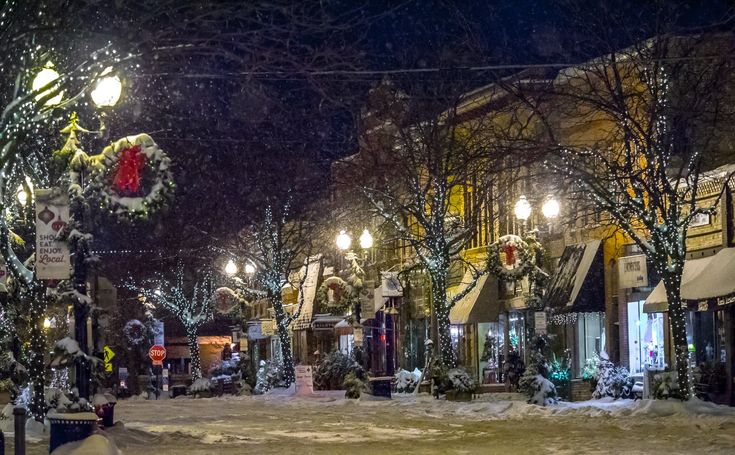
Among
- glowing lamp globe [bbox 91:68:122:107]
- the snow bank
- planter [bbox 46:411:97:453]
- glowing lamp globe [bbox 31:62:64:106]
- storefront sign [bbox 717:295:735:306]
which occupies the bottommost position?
the snow bank

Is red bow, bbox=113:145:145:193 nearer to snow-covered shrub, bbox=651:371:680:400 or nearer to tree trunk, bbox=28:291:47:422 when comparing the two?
tree trunk, bbox=28:291:47:422

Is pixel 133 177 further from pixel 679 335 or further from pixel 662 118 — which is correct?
pixel 662 118

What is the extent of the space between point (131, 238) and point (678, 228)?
43.4 m

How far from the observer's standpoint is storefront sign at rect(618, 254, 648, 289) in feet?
108

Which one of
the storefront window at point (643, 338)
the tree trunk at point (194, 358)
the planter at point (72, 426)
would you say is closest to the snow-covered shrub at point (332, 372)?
the storefront window at point (643, 338)

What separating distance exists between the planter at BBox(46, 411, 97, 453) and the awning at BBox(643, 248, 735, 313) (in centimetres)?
1697

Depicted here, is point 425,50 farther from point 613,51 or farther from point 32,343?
point 32,343

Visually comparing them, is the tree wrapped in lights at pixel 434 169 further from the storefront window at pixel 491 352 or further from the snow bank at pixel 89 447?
the snow bank at pixel 89 447

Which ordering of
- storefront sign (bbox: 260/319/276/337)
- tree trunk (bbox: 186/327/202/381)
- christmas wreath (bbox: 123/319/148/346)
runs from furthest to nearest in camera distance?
christmas wreath (bbox: 123/319/148/346), tree trunk (bbox: 186/327/202/381), storefront sign (bbox: 260/319/276/337)

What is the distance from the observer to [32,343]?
24.4 metres

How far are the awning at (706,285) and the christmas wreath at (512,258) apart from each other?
13.6 ft

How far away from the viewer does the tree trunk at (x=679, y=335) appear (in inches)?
1048

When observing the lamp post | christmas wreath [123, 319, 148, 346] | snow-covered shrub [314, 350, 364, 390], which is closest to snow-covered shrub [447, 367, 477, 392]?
snow-covered shrub [314, 350, 364, 390]

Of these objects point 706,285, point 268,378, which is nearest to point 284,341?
point 268,378
